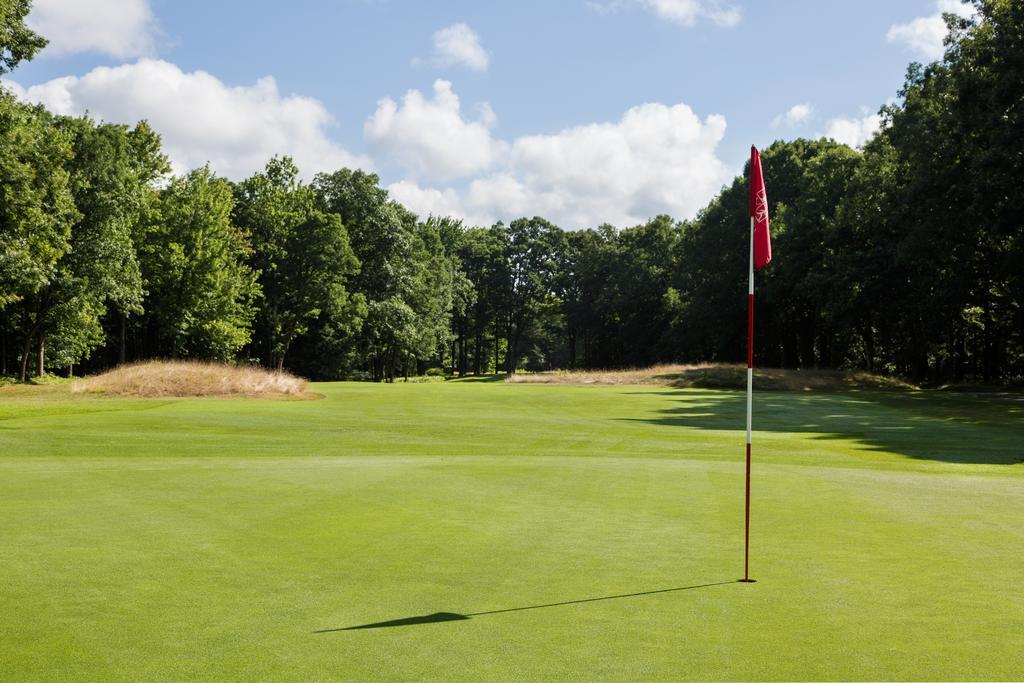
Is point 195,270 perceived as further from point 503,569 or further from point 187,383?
point 503,569

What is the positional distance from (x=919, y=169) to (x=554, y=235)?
67.0m

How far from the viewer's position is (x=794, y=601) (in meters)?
5.91

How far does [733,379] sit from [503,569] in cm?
Answer: 4909

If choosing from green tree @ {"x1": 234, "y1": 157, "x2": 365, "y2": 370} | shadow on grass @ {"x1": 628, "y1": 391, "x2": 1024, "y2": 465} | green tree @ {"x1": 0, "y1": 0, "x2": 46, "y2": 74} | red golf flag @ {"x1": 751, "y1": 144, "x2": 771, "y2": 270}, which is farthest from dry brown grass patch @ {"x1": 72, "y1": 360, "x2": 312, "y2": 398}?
red golf flag @ {"x1": 751, "y1": 144, "x2": 771, "y2": 270}

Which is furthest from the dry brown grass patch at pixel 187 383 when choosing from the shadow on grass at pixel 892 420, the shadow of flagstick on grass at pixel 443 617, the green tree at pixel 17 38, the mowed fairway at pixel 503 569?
the shadow of flagstick on grass at pixel 443 617

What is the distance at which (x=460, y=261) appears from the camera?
103m

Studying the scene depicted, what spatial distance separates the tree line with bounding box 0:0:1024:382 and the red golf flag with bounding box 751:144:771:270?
29121 mm

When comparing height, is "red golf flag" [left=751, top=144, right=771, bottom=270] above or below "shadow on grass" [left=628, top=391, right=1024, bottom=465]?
above

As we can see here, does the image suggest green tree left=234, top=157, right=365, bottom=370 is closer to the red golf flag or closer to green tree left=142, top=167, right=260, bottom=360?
green tree left=142, top=167, right=260, bottom=360

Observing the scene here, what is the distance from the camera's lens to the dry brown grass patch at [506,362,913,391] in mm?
52156

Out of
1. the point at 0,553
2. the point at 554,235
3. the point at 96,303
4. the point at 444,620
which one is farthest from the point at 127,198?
the point at 554,235

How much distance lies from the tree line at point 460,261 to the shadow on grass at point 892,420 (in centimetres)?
831

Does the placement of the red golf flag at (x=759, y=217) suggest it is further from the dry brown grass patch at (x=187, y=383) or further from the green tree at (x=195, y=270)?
the green tree at (x=195, y=270)

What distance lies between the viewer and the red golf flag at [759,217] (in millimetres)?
7367
